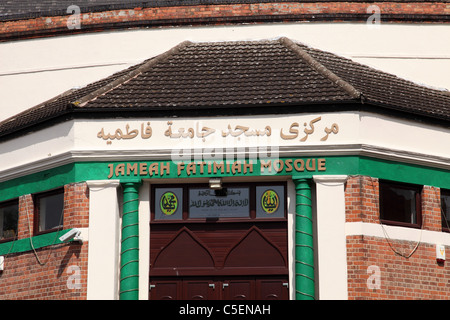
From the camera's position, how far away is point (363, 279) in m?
19.8

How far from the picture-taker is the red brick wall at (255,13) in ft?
83.9

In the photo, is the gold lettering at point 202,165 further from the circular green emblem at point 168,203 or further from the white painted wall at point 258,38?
the white painted wall at point 258,38

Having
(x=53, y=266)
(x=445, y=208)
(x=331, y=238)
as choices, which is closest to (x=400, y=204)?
(x=445, y=208)

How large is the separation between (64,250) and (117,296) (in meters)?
1.60

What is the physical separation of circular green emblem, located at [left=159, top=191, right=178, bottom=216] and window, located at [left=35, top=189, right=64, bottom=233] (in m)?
2.36

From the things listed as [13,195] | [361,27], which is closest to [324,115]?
[361,27]

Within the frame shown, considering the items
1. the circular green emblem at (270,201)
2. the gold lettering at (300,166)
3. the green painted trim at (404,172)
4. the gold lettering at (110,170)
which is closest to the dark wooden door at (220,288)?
the circular green emblem at (270,201)

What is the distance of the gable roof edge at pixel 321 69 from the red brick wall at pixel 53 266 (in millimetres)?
6271

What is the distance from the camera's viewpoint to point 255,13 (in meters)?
25.7

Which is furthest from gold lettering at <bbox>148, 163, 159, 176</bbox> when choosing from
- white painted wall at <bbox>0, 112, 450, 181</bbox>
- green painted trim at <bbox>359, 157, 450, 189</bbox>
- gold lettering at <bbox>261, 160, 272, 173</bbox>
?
green painted trim at <bbox>359, 157, 450, 189</bbox>

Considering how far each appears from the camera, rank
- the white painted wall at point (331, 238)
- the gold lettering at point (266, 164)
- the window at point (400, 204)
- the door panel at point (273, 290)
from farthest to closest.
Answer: the window at point (400, 204), the gold lettering at point (266, 164), the door panel at point (273, 290), the white painted wall at point (331, 238)

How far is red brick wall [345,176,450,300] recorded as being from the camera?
65.2 ft

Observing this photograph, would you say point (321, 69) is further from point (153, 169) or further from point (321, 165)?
point (153, 169)

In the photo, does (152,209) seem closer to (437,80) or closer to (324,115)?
(324,115)
